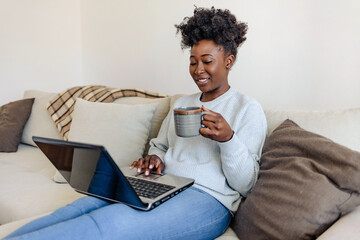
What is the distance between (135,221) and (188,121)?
1.03ft

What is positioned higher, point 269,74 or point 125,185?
point 269,74

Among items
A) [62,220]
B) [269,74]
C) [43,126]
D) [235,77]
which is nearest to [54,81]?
[43,126]

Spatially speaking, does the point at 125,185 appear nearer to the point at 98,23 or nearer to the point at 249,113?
the point at 249,113

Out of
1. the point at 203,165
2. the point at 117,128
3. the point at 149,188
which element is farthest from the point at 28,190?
the point at 203,165

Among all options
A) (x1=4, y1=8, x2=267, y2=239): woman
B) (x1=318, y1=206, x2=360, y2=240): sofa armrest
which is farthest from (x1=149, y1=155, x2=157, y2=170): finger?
(x1=318, y1=206, x2=360, y2=240): sofa armrest

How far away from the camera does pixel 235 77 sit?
187cm

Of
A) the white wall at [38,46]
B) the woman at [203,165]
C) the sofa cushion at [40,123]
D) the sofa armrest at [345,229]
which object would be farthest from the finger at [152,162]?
the white wall at [38,46]

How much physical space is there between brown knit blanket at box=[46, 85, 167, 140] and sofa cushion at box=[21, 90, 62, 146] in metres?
0.09

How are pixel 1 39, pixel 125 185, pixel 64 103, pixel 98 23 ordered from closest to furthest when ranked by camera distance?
pixel 125 185 < pixel 64 103 < pixel 1 39 < pixel 98 23

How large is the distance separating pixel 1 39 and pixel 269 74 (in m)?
2.14

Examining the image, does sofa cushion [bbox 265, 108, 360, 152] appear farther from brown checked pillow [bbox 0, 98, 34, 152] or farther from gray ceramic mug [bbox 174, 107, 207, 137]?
brown checked pillow [bbox 0, 98, 34, 152]

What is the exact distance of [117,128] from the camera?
5.08 ft

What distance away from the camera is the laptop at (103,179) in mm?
785

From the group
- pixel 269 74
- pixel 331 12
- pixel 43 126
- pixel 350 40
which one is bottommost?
pixel 43 126
